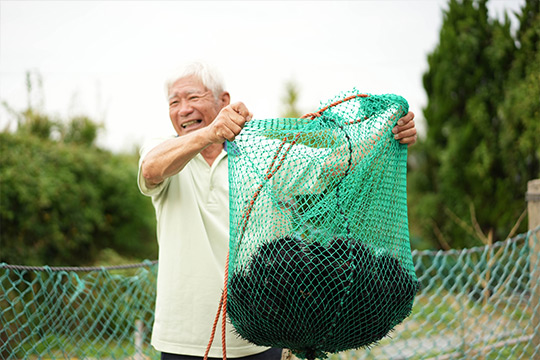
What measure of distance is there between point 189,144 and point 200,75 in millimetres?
470

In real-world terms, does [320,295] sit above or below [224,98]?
below

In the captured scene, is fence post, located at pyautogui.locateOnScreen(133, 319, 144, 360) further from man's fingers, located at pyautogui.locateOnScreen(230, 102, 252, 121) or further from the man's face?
man's fingers, located at pyautogui.locateOnScreen(230, 102, 252, 121)

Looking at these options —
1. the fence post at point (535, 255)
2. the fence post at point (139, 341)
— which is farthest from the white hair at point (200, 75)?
the fence post at point (535, 255)

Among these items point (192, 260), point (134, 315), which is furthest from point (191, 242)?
point (134, 315)

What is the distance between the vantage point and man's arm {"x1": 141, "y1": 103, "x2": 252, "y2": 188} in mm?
1286

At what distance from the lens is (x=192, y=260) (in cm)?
163

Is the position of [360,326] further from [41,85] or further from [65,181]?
[41,85]

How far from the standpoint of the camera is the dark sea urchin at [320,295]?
1127 mm

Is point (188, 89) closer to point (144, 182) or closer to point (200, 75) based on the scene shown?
point (200, 75)

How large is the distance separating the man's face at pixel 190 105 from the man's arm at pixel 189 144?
10.1 inches

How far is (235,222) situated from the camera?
1.38m

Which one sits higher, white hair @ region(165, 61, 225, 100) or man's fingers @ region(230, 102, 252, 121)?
white hair @ region(165, 61, 225, 100)

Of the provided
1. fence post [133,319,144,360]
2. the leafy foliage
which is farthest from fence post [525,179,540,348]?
the leafy foliage

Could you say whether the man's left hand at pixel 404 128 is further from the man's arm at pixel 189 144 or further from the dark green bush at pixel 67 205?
the dark green bush at pixel 67 205
